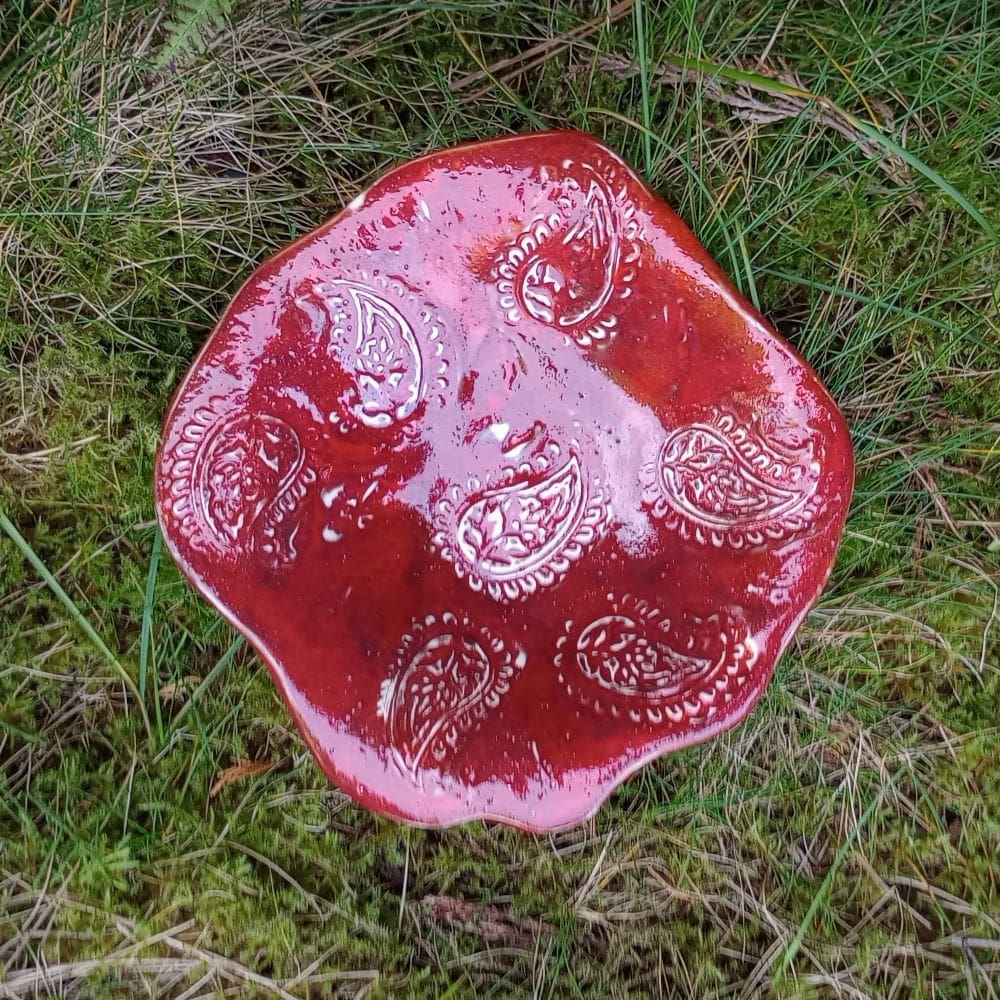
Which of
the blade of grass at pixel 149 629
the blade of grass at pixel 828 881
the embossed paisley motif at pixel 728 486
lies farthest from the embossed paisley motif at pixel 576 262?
the blade of grass at pixel 828 881

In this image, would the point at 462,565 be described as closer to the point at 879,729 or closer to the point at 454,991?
the point at 454,991

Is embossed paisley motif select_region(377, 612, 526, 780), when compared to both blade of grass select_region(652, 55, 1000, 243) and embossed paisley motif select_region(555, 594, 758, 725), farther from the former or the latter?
blade of grass select_region(652, 55, 1000, 243)

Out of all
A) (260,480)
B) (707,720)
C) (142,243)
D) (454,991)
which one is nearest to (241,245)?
(142,243)

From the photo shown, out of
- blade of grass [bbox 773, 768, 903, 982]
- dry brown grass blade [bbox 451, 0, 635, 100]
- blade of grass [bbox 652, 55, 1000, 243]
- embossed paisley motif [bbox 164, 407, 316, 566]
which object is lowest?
blade of grass [bbox 773, 768, 903, 982]

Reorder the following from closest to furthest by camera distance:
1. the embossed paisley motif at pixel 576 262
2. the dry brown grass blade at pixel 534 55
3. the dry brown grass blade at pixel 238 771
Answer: the embossed paisley motif at pixel 576 262 → the dry brown grass blade at pixel 534 55 → the dry brown grass blade at pixel 238 771

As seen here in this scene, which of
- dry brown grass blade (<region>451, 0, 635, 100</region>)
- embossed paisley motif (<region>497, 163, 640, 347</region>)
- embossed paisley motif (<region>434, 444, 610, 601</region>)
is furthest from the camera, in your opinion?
dry brown grass blade (<region>451, 0, 635, 100</region>)

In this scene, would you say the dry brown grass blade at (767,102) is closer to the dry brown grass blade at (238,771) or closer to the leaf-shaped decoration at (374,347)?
the leaf-shaped decoration at (374,347)

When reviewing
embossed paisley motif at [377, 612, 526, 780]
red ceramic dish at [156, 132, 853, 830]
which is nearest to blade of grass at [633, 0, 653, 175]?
red ceramic dish at [156, 132, 853, 830]
